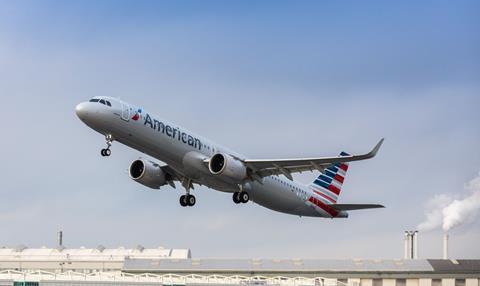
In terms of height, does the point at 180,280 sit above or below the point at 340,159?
below

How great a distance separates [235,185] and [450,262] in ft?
184

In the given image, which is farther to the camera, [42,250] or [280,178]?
[42,250]

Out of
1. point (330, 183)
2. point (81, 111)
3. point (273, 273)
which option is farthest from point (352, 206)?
point (273, 273)

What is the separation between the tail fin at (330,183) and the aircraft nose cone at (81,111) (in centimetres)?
2823

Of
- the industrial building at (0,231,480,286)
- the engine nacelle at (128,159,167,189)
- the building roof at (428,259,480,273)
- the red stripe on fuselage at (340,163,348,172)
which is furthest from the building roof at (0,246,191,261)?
the engine nacelle at (128,159,167,189)

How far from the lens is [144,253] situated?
519 feet

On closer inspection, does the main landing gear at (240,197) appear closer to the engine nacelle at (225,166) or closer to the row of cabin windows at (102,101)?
the engine nacelle at (225,166)

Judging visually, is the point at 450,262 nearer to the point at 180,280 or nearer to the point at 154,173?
the point at 180,280

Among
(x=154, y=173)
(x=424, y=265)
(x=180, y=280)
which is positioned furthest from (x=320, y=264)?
(x=154, y=173)

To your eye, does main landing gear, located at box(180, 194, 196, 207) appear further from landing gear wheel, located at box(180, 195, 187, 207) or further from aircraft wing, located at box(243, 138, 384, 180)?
aircraft wing, located at box(243, 138, 384, 180)

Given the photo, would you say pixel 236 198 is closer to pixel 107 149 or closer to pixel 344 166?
pixel 107 149

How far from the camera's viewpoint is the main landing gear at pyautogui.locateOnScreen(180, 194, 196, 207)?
81588 mm

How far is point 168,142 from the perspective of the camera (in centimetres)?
7225

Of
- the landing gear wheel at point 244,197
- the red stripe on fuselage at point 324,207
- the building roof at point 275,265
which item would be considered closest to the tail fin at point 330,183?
the red stripe on fuselage at point 324,207
